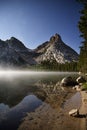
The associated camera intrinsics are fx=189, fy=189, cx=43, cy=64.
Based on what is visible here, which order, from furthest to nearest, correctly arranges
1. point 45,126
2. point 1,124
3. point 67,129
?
point 1,124
point 45,126
point 67,129

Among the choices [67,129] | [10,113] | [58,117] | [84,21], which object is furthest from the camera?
[84,21]

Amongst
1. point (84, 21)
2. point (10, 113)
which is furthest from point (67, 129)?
point (84, 21)

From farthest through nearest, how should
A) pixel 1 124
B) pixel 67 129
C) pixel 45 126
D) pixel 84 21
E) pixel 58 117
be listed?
pixel 84 21 → pixel 58 117 → pixel 1 124 → pixel 45 126 → pixel 67 129

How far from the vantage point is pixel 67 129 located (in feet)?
55.7

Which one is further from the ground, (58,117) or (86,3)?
(86,3)

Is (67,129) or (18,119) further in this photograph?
(18,119)

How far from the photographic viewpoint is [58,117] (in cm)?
2128

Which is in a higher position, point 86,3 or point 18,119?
point 86,3

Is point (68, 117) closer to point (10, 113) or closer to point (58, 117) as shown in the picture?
point (58, 117)

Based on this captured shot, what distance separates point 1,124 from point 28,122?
2.83m

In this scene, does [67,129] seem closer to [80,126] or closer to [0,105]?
[80,126]

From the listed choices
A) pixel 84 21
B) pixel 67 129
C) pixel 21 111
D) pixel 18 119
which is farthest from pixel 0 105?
pixel 84 21

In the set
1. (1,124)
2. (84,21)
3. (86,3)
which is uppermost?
(86,3)

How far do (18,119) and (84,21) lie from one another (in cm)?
2030
